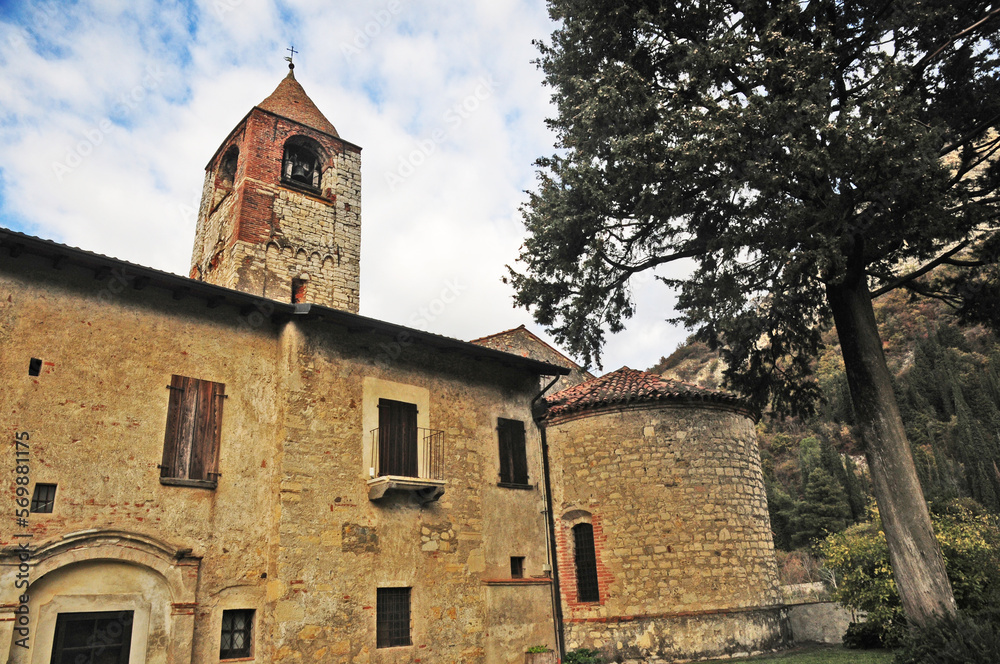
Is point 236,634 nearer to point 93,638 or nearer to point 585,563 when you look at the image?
point 93,638

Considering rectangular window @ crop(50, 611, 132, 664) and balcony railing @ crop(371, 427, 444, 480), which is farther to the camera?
balcony railing @ crop(371, 427, 444, 480)

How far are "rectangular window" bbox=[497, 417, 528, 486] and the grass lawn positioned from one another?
5818mm

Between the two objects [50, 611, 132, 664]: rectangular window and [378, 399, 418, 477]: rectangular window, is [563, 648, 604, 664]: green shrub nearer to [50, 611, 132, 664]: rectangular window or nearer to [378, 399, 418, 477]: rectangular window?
[378, 399, 418, 477]: rectangular window

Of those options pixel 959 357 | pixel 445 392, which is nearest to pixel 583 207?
pixel 445 392

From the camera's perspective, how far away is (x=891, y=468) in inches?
388

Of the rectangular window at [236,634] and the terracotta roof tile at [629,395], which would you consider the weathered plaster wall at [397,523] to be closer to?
the rectangular window at [236,634]

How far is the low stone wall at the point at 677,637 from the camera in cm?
1400

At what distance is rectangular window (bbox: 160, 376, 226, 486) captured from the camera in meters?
9.58

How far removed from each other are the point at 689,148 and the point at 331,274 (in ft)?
37.4

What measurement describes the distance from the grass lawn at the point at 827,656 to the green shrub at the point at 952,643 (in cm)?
361

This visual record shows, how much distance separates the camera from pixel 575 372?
25.5 metres

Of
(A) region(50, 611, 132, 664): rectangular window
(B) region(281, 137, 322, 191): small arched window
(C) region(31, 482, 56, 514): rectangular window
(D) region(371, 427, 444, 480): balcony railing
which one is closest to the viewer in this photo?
(A) region(50, 611, 132, 664): rectangular window

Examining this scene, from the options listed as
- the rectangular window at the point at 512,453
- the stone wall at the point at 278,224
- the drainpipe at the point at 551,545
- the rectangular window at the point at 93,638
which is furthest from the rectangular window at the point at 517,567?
the stone wall at the point at 278,224

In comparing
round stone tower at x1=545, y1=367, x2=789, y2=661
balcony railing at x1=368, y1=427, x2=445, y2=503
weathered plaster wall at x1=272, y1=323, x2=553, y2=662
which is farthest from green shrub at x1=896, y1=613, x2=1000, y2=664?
balcony railing at x1=368, y1=427, x2=445, y2=503
